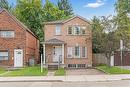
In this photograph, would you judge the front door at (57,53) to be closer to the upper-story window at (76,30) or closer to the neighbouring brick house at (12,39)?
the upper-story window at (76,30)

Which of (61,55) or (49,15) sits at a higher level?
(49,15)

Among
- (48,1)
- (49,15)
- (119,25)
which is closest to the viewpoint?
(119,25)

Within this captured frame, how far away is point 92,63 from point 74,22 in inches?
270

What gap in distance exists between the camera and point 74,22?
46.8 meters

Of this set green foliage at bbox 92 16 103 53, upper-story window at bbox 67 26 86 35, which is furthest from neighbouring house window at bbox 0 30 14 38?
green foliage at bbox 92 16 103 53

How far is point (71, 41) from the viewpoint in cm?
4691

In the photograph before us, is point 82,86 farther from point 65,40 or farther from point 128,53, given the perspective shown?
point 128,53

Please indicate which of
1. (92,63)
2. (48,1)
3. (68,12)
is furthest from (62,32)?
(68,12)

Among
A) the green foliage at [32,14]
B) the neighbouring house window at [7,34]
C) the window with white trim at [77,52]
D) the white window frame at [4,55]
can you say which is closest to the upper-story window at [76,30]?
the window with white trim at [77,52]

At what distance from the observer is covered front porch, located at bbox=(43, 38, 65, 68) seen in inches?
1800

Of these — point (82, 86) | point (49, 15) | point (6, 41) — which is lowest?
point (82, 86)

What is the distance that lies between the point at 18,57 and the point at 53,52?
486 cm

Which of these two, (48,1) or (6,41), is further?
(48,1)

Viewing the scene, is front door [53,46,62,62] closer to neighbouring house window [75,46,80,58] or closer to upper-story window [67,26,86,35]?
neighbouring house window [75,46,80,58]
